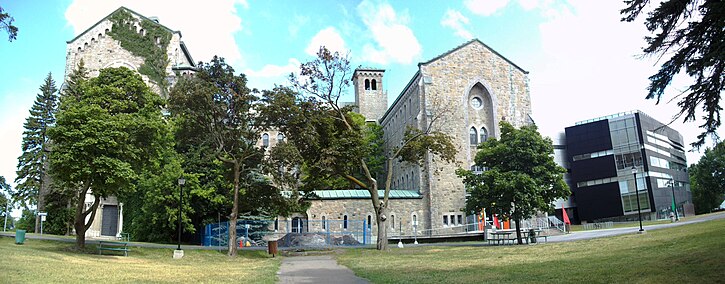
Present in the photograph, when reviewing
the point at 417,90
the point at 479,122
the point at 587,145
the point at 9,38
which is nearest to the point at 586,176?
the point at 587,145

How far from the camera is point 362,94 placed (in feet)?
258

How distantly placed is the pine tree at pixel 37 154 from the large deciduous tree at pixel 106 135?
1976 cm

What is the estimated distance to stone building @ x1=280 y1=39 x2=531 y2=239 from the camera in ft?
146

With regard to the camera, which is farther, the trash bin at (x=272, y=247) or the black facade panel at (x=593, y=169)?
the black facade panel at (x=593, y=169)

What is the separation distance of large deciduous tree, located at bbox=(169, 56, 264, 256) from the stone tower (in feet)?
161

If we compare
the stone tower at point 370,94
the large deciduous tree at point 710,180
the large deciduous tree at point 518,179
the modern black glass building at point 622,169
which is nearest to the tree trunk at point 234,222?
the large deciduous tree at point 518,179

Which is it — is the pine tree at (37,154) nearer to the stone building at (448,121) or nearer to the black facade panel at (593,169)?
the stone building at (448,121)

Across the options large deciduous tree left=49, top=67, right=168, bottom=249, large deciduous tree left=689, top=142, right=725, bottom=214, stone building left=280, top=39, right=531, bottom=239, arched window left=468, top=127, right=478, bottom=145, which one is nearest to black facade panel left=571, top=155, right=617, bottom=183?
large deciduous tree left=689, top=142, right=725, bottom=214

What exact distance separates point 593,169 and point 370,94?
3338 cm

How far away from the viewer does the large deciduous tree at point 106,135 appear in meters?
22.8

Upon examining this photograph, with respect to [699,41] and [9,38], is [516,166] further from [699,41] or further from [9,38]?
[9,38]

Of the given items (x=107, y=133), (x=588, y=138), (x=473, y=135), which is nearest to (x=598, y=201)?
(x=588, y=138)

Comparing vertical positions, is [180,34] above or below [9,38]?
above

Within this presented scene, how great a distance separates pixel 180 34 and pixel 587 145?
167ft
